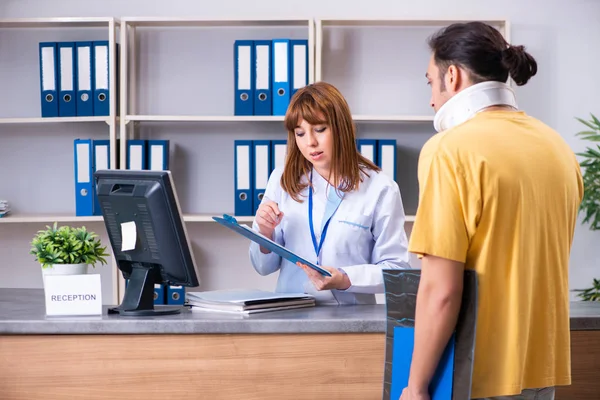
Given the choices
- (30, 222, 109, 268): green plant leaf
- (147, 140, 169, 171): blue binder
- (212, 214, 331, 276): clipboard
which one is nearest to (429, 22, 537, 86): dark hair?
(212, 214, 331, 276): clipboard

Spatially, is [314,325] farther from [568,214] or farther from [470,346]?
[568,214]

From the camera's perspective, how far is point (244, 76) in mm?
3336

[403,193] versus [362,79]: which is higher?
[362,79]

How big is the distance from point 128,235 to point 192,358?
369mm

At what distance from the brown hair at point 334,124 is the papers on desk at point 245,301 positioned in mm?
405

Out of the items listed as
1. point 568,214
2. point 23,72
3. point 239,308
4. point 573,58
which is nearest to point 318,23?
point 573,58

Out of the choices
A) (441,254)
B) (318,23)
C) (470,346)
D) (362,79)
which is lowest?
(470,346)

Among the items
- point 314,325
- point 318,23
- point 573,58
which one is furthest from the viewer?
point 573,58

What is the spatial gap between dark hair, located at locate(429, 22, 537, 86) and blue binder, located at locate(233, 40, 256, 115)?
2133 millimetres

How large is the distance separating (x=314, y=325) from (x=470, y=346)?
583 mm

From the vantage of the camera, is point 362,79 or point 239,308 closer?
point 239,308

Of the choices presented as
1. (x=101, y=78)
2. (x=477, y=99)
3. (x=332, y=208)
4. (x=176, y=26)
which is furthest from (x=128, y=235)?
(x=176, y=26)

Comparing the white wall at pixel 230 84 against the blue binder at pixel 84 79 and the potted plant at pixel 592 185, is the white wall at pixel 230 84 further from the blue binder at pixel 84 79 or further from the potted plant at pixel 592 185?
the blue binder at pixel 84 79

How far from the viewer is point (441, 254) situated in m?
1.15
